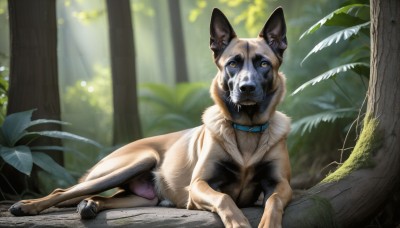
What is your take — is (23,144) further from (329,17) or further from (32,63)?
(329,17)

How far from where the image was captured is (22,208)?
4.02 metres

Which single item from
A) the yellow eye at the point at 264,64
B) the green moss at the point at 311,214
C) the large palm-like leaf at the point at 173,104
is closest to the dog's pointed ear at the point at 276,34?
the yellow eye at the point at 264,64

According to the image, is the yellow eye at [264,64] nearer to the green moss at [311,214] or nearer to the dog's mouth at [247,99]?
the dog's mouth at [247,99]

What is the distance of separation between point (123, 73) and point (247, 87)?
4992mm

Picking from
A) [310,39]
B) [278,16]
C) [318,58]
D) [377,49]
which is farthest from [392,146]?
[310,39]

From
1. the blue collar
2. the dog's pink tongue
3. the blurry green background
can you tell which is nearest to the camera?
the blue collar

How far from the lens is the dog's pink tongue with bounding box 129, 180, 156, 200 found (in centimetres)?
472

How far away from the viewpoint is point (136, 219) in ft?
12.3

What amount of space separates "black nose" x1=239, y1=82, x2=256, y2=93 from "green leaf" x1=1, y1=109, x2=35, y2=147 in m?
2.66

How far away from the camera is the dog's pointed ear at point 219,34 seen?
4.27 metres

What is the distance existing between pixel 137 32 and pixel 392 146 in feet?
99.0

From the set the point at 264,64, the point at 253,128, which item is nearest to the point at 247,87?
the point at 264,64

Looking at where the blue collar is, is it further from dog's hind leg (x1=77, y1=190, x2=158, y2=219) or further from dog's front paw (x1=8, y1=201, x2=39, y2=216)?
dog's front paw (x1=8, y1=201, x2=39, y2=216)

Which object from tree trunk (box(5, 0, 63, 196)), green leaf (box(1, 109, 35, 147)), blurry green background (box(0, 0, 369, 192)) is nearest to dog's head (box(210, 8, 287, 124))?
blurry green background (box(0, 0, 369, 192))
